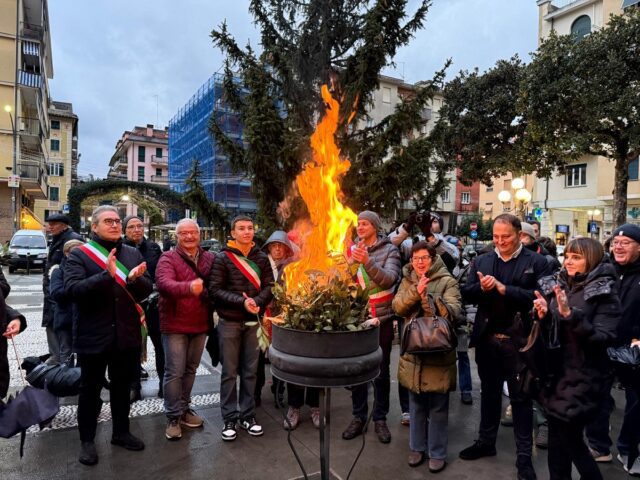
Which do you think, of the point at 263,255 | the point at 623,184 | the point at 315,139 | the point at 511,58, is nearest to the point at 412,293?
the point at 263,255

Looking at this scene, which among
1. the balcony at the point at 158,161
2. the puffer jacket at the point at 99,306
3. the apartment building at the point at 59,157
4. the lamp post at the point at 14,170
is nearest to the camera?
the puffer jacket at the point at 99,306

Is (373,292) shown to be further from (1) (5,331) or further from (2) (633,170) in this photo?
(2) (633,170)

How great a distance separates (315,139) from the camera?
181 inches

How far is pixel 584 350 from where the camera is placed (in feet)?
9.37

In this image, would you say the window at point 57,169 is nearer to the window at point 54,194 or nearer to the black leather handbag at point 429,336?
the window at point 54,194

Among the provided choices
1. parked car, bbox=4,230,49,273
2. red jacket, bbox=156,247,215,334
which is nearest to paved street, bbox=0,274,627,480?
red jacket, bbox=156,247,215,334

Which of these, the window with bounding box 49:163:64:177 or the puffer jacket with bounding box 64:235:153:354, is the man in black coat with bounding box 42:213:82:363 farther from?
the window with bounding box 49:163:64:177

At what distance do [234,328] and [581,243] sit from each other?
10.2 ft

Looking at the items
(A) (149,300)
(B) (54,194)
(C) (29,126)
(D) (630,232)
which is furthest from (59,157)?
(D) (630,232)

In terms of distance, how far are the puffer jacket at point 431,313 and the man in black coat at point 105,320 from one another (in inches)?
91.5

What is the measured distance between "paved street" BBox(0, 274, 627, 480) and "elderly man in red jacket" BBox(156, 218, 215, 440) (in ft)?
0.88

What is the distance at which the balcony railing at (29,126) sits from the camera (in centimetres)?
3040

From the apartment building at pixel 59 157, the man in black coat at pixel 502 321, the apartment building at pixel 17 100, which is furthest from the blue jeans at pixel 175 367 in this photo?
the apartment building at pixel 59 157

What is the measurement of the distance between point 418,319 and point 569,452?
136 cm
